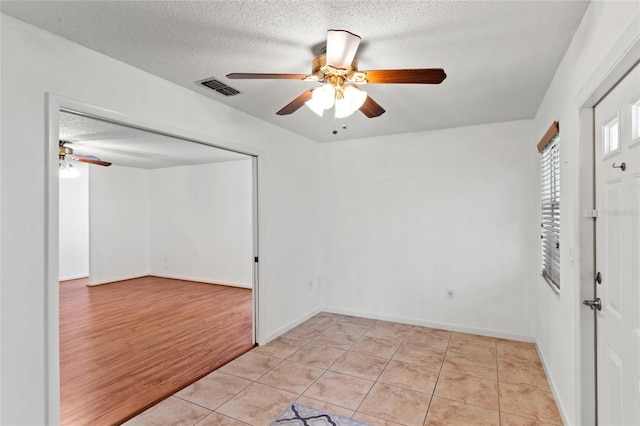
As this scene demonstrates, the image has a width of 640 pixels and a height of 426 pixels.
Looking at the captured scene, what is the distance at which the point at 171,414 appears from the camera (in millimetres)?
2344

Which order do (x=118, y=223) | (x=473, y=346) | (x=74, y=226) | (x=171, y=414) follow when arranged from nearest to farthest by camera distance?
(x=171, y=414), (x=473, y=346), (x=118, y=223), (x=74, y=226)

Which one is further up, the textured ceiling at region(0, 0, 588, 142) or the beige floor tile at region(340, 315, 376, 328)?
the textured ceiling at region(0, 0, 588, 142)

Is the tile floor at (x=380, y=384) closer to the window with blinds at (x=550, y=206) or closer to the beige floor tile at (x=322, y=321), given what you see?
the beige floor tile at (x=322, y=321)

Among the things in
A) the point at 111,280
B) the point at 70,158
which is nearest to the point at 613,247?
the point at 70,158

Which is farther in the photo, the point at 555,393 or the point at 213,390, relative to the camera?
the point at 213,390

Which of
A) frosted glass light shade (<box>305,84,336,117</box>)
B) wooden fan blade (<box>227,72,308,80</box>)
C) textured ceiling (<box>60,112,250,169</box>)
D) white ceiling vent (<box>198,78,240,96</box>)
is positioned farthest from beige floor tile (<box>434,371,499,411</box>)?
textured ceiling (<box>60,112,250,169</box>)

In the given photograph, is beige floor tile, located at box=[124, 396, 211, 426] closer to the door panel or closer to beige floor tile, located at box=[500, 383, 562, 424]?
beige floor tile, located at box=[500, 383, 562, 424]

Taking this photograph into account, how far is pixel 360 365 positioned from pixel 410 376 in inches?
18.4

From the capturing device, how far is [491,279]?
12.3 feet

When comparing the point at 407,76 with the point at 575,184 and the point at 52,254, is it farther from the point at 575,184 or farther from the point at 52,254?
the point at 52,254

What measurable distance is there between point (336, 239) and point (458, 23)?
3285mm

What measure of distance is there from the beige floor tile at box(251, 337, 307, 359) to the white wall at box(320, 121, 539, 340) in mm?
1182

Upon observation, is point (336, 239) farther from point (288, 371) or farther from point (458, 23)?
point (458, 23)

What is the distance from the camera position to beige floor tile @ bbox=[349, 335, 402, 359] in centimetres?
334
